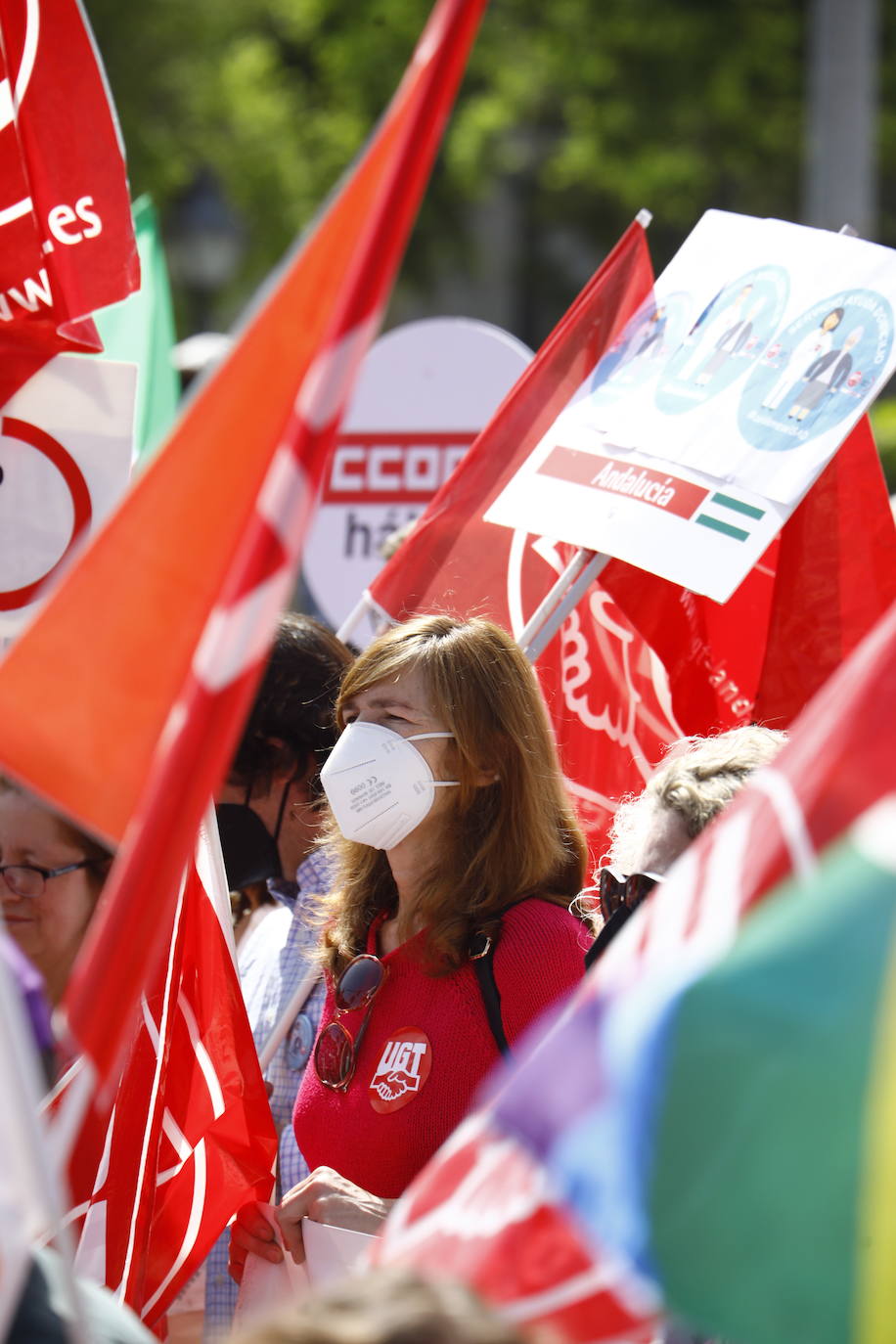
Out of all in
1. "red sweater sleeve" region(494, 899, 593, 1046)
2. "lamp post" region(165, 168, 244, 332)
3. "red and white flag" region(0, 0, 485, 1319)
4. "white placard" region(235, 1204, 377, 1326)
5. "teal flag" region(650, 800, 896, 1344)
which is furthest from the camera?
"lamp post" region(165, 168, 244, 332)

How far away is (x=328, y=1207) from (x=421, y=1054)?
9.7 inches

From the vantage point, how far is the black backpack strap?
8.13 ft

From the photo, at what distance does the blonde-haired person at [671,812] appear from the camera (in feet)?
8.11

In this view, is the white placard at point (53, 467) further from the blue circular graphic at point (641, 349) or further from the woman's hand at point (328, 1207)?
the woman's hand at point (328, 1207)

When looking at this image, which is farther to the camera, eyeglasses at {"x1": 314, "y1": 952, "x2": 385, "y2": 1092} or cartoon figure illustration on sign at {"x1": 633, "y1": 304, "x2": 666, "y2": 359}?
cartoon figure illustration on sign at {"x1": 633, "y1": 304, "x2": 666, "y2": 359}

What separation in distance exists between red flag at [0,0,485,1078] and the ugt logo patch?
34.3 inches

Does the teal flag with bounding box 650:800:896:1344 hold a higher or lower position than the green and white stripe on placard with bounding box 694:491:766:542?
lower

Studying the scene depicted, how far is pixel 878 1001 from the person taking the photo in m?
1.45

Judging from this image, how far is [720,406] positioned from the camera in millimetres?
3201

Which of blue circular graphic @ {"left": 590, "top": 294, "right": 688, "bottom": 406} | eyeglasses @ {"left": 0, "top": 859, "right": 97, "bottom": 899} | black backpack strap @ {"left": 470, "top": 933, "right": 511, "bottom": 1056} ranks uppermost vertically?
blue circular graphic @ {"left": 590, "top": 294, "right": 688, "bottom": 406}

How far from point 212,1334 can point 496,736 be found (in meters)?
1.14

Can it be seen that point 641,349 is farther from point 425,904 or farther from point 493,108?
point 493,108

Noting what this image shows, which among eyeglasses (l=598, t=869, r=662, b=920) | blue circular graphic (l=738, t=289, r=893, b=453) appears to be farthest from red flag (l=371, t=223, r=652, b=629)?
eyeglasses (l=598, t=869, r=662, b=920)

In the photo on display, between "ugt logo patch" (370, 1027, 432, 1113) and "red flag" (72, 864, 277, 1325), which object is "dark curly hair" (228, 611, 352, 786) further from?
"ugt logo patch" (370, 1027, 432, 1113)
